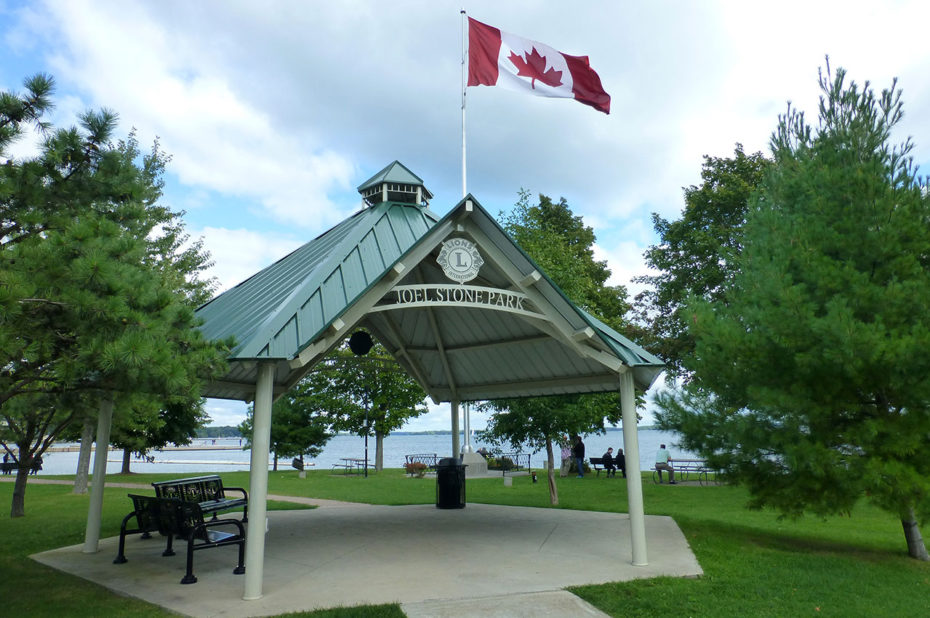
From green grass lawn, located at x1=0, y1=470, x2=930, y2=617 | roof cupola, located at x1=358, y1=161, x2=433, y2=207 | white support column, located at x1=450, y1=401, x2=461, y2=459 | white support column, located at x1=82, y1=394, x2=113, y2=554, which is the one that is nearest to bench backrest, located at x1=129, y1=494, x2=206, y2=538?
white support column, located at x1=82, y1=394, x2=113, y2=554

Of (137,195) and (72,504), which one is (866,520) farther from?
(72,504)

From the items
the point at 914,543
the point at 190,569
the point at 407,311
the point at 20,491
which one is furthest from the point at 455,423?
the point at 20,491

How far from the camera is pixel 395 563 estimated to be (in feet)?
28.6

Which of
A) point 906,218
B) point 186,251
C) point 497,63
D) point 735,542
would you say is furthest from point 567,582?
point 186,251

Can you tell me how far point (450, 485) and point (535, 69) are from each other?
9.54 metres

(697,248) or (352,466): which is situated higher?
(697,248)

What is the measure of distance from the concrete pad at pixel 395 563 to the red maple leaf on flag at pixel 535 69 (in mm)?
8658

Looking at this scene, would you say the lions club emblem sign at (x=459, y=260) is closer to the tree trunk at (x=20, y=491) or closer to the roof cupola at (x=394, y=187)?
the roof cupola at (x=394, y=187)

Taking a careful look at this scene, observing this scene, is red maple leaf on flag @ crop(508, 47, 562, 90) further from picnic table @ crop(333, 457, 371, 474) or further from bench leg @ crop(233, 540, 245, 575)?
picnic table @ crop(333, 457, 371, 474)

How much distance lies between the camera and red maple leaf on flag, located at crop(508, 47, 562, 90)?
1203 centimetres

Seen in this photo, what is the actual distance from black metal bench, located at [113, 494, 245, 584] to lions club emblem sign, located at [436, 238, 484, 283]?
439 centimetres

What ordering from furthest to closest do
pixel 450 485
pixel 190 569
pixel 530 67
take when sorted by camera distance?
1. pixel 450 485
2. pixel 530 67
3. pixel 190 569

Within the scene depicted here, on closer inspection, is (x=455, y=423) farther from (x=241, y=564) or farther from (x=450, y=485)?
(x=241, y=564)

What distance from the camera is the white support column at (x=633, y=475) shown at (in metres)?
8.56
